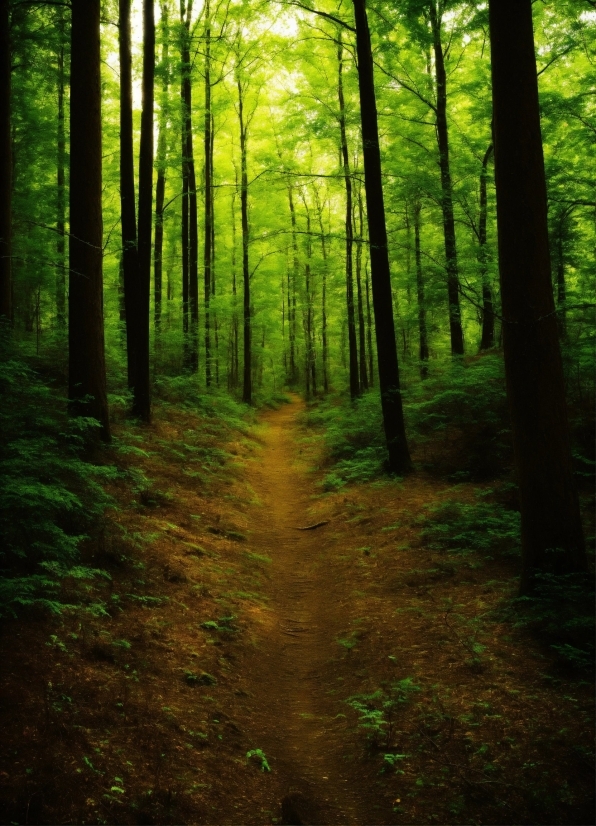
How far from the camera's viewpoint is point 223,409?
2066cm

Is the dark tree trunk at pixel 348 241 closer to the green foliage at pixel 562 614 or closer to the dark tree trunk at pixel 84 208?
the dark tree trunk at pixel 84 208

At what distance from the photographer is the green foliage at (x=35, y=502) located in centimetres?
466

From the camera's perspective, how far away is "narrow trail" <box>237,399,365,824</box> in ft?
13.0

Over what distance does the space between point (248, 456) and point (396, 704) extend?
462 inches

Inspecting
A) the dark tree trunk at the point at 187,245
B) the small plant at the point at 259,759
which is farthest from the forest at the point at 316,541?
the dark tree trunk at the point at 187,245

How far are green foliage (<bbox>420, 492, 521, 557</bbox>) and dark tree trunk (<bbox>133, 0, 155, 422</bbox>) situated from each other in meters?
7.88

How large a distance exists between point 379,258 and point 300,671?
28.5 ft

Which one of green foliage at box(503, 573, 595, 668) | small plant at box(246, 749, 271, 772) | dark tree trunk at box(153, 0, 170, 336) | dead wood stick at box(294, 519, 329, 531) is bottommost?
small plant at box(246, 749, 271, 772)

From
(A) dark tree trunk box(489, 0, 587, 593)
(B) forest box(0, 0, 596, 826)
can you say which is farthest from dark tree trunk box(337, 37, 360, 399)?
(A) dark tree trunk box(489, 0, 587, 593)

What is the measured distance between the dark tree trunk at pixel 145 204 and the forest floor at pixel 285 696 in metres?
4.90

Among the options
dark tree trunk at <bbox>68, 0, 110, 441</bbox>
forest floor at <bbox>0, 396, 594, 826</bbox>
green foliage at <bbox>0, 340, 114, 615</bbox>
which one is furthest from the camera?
dark tree trunk at <bbox>68, 0, 110, 441</bbox>

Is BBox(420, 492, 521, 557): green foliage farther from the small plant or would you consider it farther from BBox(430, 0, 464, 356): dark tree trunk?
BBox(430, 0, 464, 356): dark tree trunk

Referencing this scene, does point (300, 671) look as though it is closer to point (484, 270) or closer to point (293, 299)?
point (484, 270)

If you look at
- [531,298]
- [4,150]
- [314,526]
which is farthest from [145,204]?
[531,298]
